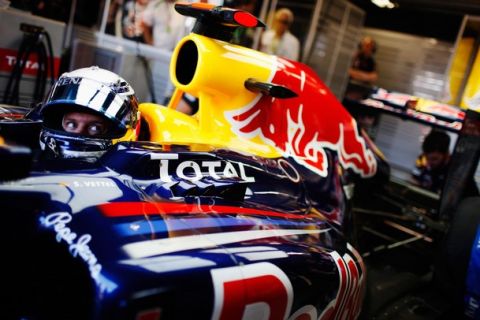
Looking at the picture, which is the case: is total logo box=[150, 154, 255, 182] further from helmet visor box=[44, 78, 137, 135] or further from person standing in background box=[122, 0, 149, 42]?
person standing in background box=[122, 0, 149, 42]

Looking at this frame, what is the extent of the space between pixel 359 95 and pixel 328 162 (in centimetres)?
134

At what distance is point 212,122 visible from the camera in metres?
2.26

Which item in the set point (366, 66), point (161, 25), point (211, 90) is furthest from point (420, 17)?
point (211, 90)

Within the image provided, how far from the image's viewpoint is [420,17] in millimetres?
7523

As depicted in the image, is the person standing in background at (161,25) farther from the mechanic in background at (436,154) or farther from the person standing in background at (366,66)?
the mechanic in background at (436,154)

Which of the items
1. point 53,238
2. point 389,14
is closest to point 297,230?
point 53,238

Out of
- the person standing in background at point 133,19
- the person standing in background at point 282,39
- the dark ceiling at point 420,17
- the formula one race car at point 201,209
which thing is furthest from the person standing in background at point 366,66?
the formula one race car at point 201,209

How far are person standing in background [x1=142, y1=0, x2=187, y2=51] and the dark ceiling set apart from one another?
306 cm

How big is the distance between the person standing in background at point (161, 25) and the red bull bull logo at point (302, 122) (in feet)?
11.4

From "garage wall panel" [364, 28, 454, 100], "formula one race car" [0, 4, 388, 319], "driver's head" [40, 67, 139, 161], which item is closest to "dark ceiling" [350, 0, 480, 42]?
"garage wall panel" [364, 28, 454, 100]

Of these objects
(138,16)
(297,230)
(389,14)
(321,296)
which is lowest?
(321,296)

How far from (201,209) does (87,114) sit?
0.61 metres

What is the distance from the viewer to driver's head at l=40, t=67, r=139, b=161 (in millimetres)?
1627

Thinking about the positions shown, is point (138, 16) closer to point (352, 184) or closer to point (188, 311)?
point (352, 184)
